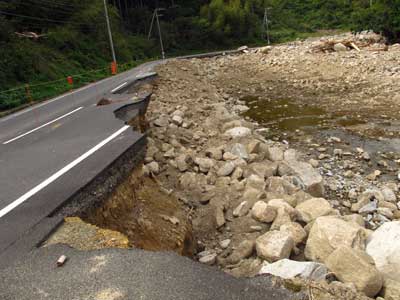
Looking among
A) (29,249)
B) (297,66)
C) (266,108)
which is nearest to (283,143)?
(266,108)

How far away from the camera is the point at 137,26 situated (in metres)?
52.2

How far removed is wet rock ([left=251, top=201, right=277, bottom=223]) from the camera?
5.36 meters

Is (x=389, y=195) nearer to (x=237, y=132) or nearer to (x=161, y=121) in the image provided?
(x=237, y=132)

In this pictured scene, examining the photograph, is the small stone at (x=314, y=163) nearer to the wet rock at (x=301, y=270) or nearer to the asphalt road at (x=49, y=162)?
the asphalt road at (x=49, y=162)

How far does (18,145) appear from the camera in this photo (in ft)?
25.2

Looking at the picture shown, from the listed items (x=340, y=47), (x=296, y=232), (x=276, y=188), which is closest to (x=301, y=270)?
(x=296, y=232)

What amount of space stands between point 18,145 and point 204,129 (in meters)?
5.73

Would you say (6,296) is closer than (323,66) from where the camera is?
Yes

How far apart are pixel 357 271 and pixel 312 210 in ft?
7.36

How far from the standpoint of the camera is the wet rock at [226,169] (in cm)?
771

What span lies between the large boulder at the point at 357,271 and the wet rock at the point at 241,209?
2.49 m

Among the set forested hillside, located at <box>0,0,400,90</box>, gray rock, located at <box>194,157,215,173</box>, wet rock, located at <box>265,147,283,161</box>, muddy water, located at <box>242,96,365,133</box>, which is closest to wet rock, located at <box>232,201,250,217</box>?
gray rock, located at <box>194,157,215,173</box>

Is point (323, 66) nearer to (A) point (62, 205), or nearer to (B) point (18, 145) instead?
(B) point (18, 145)

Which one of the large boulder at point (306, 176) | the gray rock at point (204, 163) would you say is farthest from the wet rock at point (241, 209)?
the gray rock at point (204, 163)
